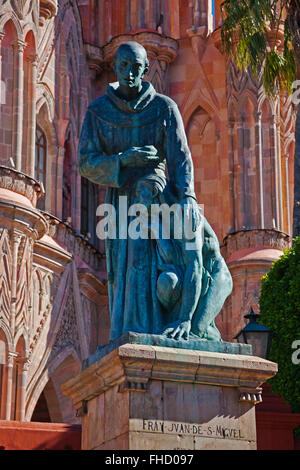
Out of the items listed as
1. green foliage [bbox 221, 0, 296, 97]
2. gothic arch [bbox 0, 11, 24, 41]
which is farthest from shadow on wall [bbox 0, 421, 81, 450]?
gothic arch [bbox 0, 11, 24, 41]

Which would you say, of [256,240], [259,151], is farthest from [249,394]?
[259,151]

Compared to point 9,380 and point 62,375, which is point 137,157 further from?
point 62,375

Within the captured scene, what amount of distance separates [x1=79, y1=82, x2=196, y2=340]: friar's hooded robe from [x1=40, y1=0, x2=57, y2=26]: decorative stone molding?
1559 cm

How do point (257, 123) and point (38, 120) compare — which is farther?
point (257, 123)

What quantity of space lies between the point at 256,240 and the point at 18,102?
7.22 meters

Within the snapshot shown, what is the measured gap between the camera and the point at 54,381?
78.3 feet

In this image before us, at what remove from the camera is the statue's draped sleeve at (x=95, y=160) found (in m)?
9.28

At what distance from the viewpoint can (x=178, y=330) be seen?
342 inches

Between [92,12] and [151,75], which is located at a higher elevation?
[92,12]

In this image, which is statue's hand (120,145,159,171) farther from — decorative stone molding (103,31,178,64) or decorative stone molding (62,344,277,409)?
decorative stone molding (103,31,178,64)

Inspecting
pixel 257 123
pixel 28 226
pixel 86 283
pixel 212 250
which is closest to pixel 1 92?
pixel 28 226

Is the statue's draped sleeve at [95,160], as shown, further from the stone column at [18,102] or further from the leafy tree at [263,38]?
the stone column at [18,102]
